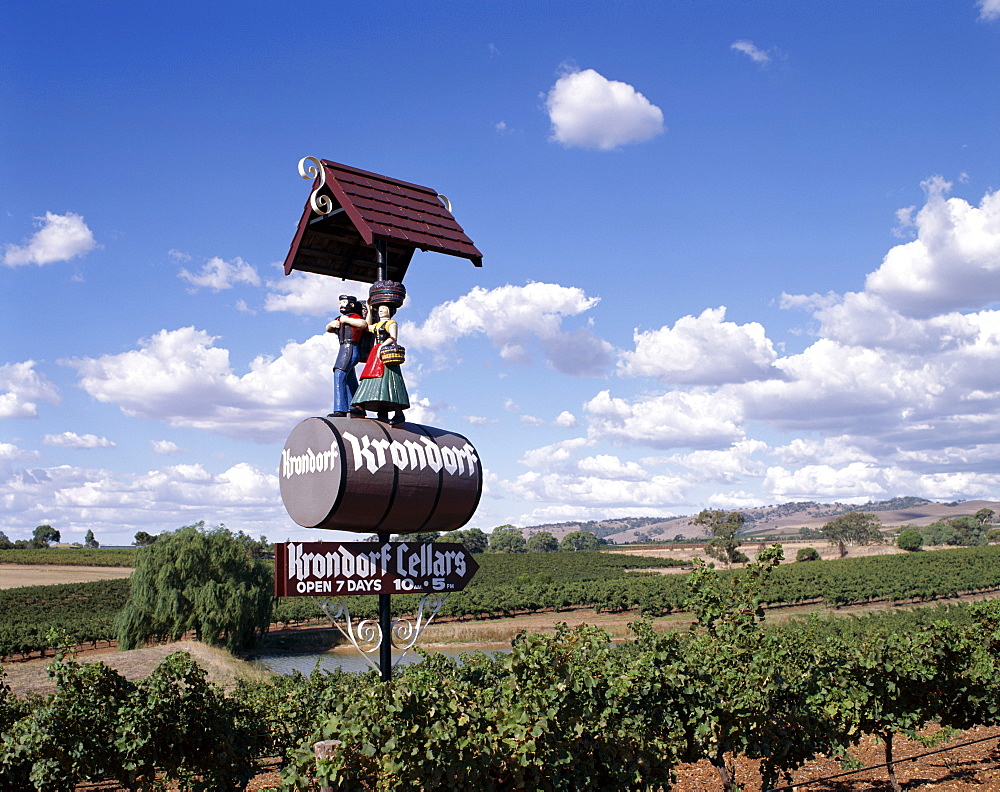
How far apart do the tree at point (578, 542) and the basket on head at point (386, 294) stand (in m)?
144

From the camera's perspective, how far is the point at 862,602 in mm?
54812

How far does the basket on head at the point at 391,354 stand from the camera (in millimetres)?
8266

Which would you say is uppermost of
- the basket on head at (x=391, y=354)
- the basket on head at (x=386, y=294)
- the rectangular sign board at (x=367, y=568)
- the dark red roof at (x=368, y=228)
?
the dark red roof at (x=368, y=228)

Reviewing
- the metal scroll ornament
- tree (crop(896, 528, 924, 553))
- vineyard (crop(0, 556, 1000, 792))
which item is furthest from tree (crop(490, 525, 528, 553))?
the metal scroll ornament

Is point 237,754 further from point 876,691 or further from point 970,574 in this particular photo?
point 970,574

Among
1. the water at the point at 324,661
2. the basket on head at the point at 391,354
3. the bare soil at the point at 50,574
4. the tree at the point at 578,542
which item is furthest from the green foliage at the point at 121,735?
the tree at the point at 578,542

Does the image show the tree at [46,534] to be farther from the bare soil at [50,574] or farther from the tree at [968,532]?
the tree at [968,532]

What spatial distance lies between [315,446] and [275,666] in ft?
107

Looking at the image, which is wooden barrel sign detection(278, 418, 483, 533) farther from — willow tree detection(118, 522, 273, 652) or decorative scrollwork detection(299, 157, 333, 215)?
willow tree detection(118, 522, 273, 652)

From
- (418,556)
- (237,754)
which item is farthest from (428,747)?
(237,754)

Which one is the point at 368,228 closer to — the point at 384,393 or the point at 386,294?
the point at 386,294

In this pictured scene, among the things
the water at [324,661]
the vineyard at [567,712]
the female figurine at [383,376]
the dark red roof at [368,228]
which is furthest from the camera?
the water at [324,661]

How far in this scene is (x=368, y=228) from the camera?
8.38 metres

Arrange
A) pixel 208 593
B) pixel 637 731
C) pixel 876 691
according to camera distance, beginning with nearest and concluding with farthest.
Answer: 1. pixel 637 731
2. pixel 876 691
3. pixel 208 593
